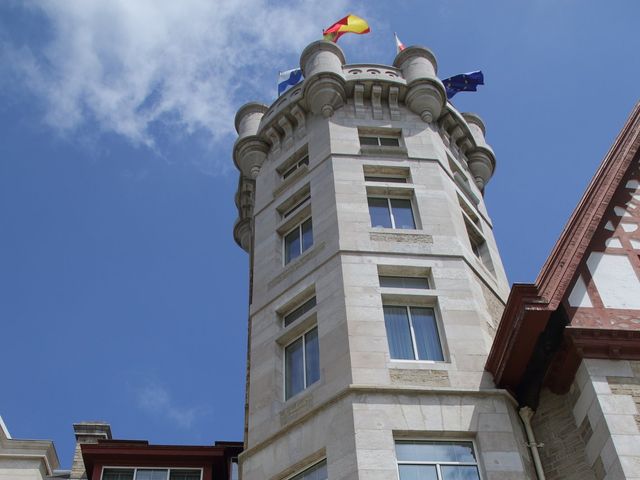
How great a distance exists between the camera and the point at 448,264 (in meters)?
20.7

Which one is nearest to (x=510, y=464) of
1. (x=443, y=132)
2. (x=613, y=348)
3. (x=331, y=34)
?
(x=613, y=348)

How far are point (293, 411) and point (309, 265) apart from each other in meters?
4.31

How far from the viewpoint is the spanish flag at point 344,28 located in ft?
106

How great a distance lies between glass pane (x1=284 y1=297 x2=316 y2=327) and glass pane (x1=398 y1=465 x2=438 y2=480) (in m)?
5.51

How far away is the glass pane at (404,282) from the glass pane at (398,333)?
2.29 feet

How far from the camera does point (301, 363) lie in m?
19.6

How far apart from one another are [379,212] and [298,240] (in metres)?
2.38

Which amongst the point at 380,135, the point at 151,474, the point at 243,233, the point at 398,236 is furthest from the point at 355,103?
the point at 151,474

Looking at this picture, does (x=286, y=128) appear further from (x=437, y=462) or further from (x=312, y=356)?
(x=437, y=462)

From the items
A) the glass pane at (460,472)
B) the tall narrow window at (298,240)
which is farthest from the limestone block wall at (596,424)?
the tall narrow window at (298,240)

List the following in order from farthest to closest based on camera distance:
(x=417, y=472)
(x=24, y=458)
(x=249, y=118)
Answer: (x=249, y=118), (x=24, y=458), (x=417, y=472)

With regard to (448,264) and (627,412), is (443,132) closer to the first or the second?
(448,264)

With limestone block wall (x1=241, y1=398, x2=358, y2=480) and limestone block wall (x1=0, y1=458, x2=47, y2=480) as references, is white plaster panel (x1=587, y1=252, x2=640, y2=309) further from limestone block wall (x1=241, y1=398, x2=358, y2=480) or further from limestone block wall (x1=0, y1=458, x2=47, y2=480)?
limestone block wall (x1=0, y1=458, x2=47, y2=480)

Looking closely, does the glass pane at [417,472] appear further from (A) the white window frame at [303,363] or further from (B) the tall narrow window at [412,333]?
(A) the white window frame at [303,363]
